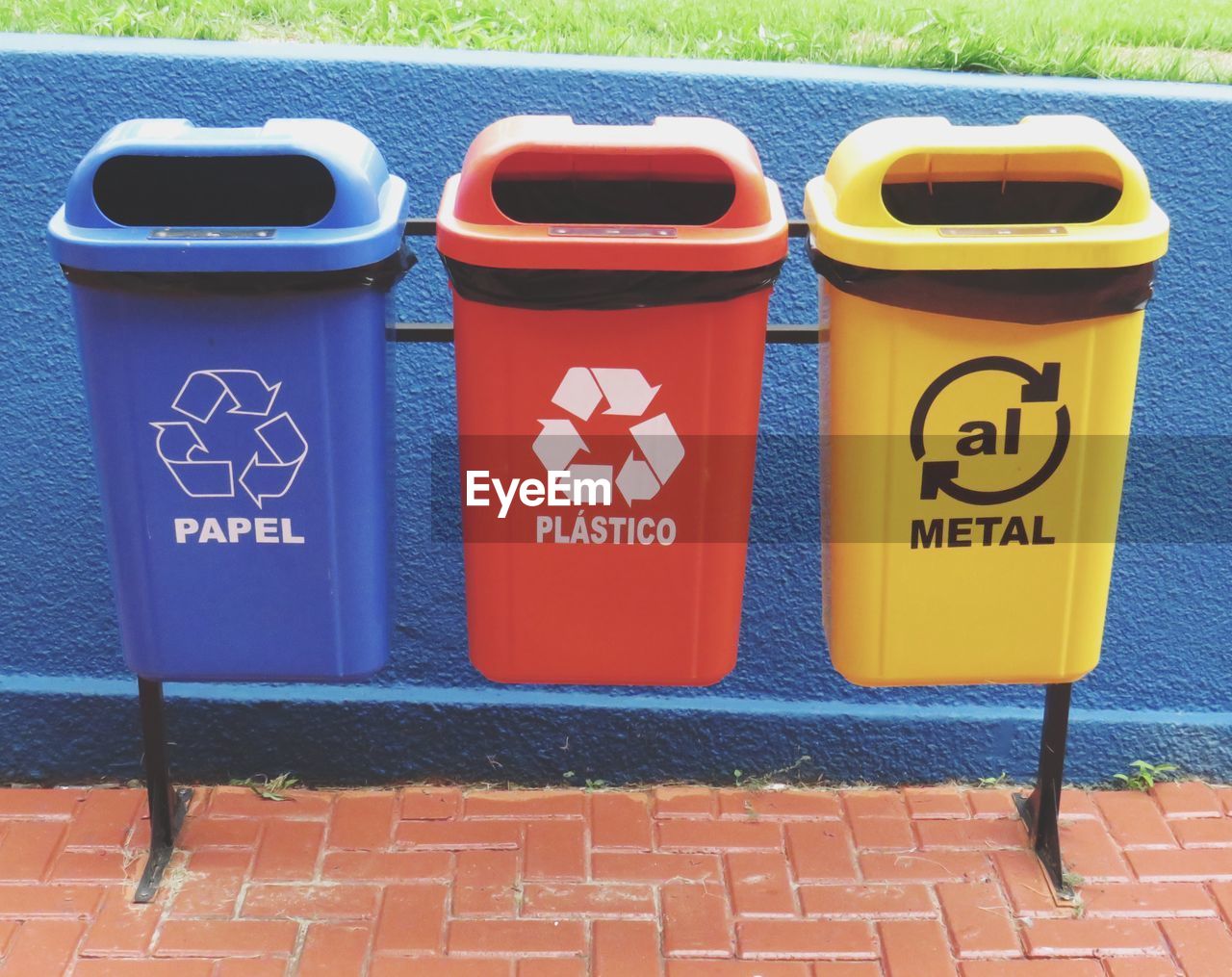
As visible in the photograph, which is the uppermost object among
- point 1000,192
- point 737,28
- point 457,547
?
point 737,28

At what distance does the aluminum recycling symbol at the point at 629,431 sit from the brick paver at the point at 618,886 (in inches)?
39.2

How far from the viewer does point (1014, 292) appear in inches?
91.2

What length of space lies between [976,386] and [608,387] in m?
0.67

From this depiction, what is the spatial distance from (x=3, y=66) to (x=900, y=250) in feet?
6.28

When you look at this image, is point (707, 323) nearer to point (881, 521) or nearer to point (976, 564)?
point (881, 521)

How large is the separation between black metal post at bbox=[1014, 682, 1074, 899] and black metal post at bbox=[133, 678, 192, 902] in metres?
1.96

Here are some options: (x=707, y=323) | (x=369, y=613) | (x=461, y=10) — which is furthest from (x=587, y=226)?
(x=461, y=10)

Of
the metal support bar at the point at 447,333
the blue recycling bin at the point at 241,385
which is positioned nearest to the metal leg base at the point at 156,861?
the blue recycling bin at the point at 241,385

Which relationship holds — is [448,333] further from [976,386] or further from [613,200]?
[976,386]

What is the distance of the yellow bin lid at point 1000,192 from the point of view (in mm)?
2273

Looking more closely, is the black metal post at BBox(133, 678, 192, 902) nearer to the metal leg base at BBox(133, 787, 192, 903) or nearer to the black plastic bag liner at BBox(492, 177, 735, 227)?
the metal leg base at BBox(133, 787, 192, 903)

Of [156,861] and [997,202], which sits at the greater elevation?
[997,202]

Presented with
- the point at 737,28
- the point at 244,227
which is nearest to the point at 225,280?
the point at 244,227

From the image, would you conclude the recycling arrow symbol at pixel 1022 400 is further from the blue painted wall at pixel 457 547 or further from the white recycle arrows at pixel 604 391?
the blue painted wall at pixel 457 547
